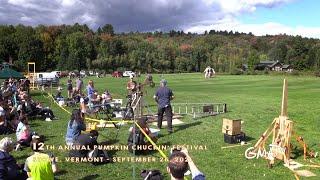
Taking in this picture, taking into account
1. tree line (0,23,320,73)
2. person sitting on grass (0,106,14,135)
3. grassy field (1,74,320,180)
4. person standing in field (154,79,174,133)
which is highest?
tree line (0,23,320,73)

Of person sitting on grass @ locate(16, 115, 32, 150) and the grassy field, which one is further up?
person sitting on grass @ locate(16, 115, 32, 150)

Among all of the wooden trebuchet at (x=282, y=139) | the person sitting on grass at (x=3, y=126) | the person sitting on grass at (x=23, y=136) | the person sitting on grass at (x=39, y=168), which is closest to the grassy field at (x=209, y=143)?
the wooden trebuchet at (x=282, y=139)

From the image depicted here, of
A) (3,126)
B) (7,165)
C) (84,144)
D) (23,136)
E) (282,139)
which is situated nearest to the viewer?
(7,165)

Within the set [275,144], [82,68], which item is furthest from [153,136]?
[82,68]

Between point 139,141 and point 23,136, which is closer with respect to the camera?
point 139,141

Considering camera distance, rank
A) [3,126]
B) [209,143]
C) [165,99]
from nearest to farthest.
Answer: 1. [209,143]
2. [3,126]
3. [165,99]

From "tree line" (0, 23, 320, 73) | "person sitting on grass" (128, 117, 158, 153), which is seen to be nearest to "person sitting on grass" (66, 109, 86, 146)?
"person sitting on grass" (128, 117, 158, 153)

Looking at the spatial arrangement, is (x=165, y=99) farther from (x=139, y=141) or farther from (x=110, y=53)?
(x=110, y=53)

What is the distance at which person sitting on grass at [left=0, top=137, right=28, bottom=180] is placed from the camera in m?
9.37

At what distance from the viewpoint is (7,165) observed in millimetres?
9688

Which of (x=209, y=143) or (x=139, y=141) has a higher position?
(x=139, y=141)

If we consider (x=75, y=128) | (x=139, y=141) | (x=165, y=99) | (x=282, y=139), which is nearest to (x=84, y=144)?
(x=75, y=128)

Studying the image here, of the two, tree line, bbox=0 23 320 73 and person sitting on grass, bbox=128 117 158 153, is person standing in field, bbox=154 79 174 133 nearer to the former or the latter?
person sitting on grass, bbox=128 117 158 153

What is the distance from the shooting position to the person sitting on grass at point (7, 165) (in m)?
9.37
